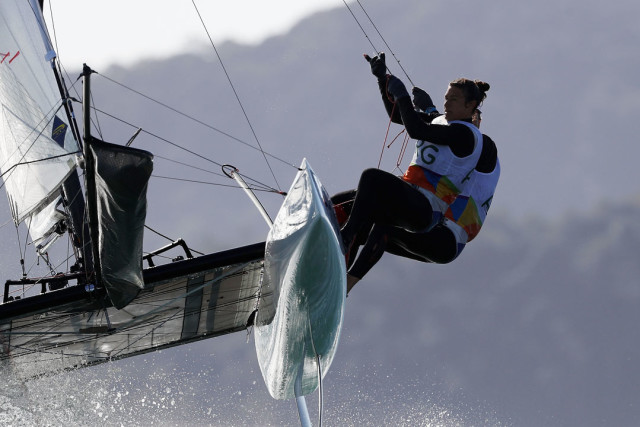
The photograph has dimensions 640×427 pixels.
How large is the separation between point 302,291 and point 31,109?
11.0ft

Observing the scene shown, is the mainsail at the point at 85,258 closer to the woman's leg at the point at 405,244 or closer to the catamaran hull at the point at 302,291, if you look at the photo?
the catamaran hull at the point at 302,291

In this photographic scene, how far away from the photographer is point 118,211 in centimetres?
437

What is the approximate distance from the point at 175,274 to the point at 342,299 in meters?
1.06

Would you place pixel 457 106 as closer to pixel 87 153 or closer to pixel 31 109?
pixel 87 153

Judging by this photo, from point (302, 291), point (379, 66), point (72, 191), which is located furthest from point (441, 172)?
point (72, 191)

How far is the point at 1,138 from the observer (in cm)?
716

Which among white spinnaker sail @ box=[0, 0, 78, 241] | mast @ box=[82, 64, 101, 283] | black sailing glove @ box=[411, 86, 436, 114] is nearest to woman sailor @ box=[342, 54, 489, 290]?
black sailing glove @ box=[411, 86, 436, 114]

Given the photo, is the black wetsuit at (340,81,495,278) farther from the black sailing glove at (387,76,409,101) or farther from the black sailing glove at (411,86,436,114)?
the black sailing glove at (411,86,436,114)

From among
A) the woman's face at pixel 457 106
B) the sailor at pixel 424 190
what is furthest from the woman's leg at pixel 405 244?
the woman's face at pixel 457 106

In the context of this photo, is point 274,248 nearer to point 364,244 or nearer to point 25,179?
point 364,244

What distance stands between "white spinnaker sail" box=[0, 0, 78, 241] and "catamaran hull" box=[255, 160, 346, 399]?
2520 millimetres

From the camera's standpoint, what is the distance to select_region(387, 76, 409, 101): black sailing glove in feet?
13.6

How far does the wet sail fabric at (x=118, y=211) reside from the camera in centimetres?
425

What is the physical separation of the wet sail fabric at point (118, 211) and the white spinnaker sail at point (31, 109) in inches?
85.9
